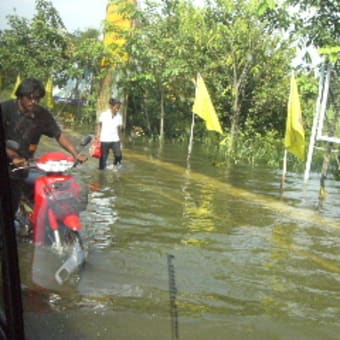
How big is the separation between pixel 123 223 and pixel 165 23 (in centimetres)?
1361

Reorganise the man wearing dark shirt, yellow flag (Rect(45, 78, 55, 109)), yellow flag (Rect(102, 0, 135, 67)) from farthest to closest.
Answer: yellow flag (Rect(45, 78, 55, 109)) < yellow flag (Rect(102, 0, 135, 67)) < the man wearing dark shirt

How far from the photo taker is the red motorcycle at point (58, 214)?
17.3 ft

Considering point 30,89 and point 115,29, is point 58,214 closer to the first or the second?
point 30,89

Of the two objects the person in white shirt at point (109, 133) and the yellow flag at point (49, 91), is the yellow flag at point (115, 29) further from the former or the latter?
the person in white shirt at point (109, 133)

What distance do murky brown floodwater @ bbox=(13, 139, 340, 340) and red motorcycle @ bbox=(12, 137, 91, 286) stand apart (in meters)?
0.18

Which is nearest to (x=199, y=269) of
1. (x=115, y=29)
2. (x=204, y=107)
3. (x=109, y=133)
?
(x=109, y=133)

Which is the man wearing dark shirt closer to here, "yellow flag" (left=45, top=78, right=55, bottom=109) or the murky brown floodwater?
the murky brown floodwater

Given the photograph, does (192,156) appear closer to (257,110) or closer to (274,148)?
(274,148)

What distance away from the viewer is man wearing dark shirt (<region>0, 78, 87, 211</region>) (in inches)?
212

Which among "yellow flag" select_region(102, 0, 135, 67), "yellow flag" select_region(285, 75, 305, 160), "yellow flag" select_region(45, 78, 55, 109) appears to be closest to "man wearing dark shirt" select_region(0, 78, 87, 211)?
"yellow flag" select_region(285, 75, 305, 160)

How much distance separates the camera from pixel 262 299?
4.96 meters

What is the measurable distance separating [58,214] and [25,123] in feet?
3.09

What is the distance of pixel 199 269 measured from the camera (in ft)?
18.7

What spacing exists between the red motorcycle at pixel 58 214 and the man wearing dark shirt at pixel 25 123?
18cm
